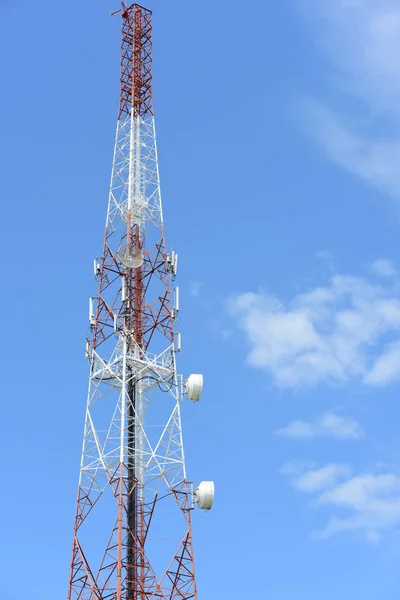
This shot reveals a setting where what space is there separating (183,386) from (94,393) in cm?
611

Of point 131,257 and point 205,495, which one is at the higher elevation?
point 131,257

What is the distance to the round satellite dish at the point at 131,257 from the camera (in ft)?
234

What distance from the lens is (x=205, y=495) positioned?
64000 mm

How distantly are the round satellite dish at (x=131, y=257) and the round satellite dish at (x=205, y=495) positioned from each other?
663 inches

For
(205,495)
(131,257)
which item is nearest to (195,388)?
(205,495)

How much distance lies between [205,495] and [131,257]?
18208mm

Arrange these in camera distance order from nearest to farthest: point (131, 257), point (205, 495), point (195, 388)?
point (205, 495) → point (195, 388) → point (131, 257)

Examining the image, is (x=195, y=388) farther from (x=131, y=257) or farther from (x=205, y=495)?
(x=131, y=257)

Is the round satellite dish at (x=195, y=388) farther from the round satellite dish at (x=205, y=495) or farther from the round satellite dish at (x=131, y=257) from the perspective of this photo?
the round satellite dish at (x=131, y=257)

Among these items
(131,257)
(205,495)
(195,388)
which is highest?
(131,257)

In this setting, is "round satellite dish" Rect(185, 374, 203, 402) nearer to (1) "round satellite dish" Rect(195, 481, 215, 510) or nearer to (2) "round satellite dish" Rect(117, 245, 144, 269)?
(1) "round satellite dish" Rect(195, 481, 215, 510)

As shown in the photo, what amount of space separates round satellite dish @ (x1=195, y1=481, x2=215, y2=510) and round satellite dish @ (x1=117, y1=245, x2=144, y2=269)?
55.3 feet

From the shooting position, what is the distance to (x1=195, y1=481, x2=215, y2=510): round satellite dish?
210 ft

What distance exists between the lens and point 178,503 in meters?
64.1
